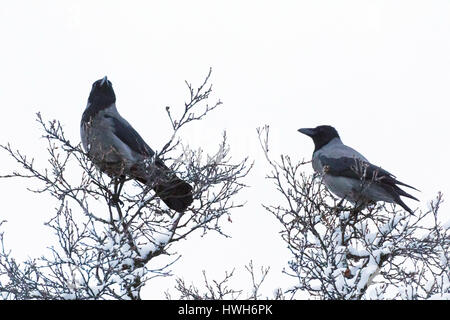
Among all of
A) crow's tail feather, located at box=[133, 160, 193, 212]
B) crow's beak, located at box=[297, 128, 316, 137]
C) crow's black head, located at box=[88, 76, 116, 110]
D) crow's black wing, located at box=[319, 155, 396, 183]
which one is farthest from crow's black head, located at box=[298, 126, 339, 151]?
crow's tail feather, located at box=[133, 160, 193, 212]

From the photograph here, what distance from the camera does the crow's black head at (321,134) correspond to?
45.6ft

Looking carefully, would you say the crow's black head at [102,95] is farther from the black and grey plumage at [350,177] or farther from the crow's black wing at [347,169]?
the crow's black wing at [347,169]

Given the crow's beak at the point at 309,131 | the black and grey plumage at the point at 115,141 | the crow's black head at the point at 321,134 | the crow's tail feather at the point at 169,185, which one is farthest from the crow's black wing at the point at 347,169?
the black and grey plumage at the point at 115,141

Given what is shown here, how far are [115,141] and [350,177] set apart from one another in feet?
11.6

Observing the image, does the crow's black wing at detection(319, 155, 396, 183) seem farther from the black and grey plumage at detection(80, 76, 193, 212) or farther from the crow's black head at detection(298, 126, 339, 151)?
the black and grey plumage at detection(80, 76, 193, 212)

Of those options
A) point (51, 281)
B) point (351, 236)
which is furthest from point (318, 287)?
point (51, 281)

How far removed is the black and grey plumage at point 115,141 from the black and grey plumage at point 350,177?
2.20 metres

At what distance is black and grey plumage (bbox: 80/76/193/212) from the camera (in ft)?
33.3

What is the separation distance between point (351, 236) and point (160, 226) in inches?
85.8

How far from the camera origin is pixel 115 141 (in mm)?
Answer: 12086

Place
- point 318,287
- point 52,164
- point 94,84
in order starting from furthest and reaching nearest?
point 94,84 → point 52,164 → point 318,287

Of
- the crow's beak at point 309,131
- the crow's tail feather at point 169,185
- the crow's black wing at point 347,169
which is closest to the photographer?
the crow's tail feather at point 169,185
